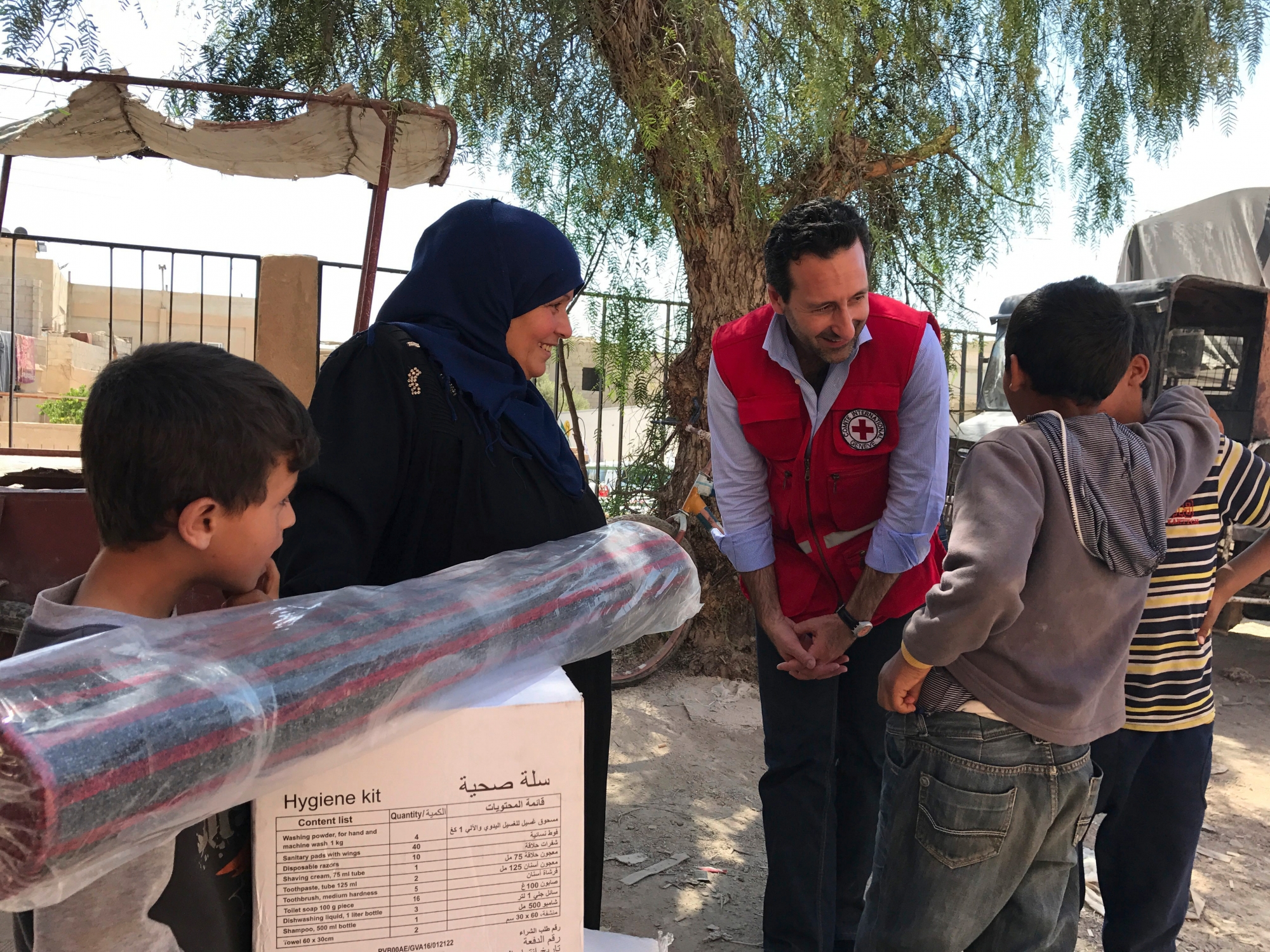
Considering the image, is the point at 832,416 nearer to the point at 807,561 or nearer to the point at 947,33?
the point at 807,561

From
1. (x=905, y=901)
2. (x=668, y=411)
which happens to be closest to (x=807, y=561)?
(x=905, y=901)

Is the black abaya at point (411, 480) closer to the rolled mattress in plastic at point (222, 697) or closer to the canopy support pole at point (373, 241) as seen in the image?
the rolled mattress in plastic at point (222, 697)

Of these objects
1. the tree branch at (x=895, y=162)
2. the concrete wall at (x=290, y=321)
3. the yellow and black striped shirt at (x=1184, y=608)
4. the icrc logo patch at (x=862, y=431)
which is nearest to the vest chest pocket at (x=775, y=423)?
the icrc logo patch at (x=862, y=431)

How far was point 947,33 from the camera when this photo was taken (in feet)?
14.1

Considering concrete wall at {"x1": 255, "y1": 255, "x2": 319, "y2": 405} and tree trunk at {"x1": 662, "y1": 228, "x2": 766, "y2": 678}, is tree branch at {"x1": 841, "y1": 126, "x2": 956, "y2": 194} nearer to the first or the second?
tree trunk at {"x1": 662, "y1": 228, "x2": 766, "y2": 678}

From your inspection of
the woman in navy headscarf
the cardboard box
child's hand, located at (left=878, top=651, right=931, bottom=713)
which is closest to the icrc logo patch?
child's hand, located at (left=878, top=651, right=931, bottom=713)

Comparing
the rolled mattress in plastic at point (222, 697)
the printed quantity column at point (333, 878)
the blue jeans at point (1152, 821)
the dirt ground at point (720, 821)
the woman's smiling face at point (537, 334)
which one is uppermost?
the woman's smiling face at point (537, 334)

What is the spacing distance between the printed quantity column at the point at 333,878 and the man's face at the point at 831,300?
1490 millimetres

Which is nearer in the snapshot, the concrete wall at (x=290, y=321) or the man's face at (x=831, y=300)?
the man's face at (x=831, y=300)

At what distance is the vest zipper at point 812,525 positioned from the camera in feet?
7.19

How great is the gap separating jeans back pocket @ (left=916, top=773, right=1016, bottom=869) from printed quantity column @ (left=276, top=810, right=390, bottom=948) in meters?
1.06

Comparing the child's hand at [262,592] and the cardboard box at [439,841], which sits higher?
the child's hand at [262,592]

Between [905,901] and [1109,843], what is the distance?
2.16 ft

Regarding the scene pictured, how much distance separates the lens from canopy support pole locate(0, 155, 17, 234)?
16.6 ft
